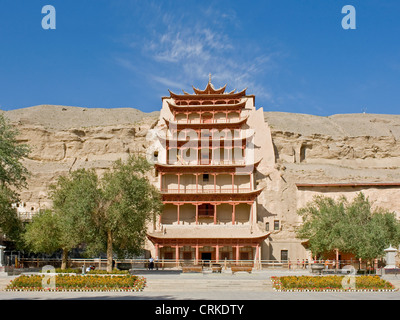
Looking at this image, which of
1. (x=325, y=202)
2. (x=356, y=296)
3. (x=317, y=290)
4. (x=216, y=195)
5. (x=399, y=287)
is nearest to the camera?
(x=356, y=296)

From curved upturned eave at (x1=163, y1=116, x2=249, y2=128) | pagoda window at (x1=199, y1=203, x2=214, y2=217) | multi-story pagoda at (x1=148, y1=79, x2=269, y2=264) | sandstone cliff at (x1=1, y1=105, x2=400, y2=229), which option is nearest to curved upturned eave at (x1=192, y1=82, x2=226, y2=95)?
multi-story pagoda at (x1=148, y1=79, x2=269, y2=264)

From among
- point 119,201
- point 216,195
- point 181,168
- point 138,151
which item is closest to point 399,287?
point 119,201

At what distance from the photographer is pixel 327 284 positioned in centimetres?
2564

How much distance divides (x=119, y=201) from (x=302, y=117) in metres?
58.6

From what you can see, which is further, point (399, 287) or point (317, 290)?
point (399, 287)

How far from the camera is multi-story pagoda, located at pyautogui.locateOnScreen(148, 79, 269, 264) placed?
49688 mm

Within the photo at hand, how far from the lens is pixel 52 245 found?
43.1 m

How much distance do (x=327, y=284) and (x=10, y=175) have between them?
21796 mm

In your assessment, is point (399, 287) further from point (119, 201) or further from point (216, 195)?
point (216, 195)

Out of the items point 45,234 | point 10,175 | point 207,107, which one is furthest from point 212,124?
point 10,175

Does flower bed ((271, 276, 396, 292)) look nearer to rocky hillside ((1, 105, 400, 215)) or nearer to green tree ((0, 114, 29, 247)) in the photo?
green tree ((0, 114, 29, 247))

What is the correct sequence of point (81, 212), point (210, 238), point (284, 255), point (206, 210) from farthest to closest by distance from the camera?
point (206, 210) < point (284, 255) < point (210, 238) < point (81, 212)

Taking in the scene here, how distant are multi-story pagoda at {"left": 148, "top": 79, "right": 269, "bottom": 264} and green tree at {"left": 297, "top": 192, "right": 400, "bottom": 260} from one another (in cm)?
759

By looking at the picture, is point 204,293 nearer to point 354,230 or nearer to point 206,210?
point 354,230
